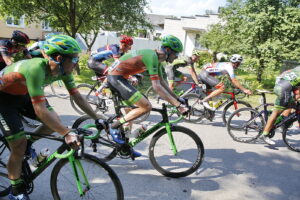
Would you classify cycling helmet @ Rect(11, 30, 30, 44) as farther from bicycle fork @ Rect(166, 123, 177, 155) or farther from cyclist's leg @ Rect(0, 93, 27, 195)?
bicycle fork @ Rect(166, 123, 177, 155)

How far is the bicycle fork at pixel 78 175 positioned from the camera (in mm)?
2462

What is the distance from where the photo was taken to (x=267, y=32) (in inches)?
486

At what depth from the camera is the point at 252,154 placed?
496 centimetres

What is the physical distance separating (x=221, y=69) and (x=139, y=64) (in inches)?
127

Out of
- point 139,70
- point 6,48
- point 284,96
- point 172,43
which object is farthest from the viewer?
point 6,48

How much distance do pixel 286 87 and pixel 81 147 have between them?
4293mm

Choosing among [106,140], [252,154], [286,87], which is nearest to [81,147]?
[106,140]

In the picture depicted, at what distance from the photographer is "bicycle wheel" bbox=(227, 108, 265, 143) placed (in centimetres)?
541

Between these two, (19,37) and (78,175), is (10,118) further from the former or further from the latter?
(19,37)

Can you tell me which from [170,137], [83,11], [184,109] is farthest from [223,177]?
[83,11]

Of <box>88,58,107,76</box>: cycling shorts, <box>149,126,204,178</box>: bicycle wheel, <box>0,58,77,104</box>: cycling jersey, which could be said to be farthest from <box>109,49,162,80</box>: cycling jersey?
<box>88,58,107,76</box>: cycling shorts

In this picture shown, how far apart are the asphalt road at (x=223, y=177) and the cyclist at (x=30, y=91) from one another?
2.56ft

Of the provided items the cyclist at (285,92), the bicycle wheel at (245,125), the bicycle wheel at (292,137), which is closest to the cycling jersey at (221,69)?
the bicycle wheel at (245,125)

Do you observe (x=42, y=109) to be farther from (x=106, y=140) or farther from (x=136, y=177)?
(x=136, y=177)
